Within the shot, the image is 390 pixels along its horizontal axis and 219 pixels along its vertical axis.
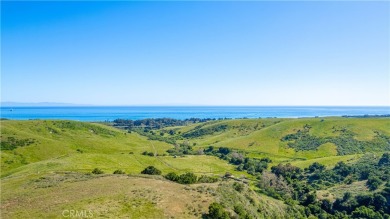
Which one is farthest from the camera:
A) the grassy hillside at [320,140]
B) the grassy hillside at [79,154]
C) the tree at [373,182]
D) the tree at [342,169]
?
the grassy hillside at [320,140]

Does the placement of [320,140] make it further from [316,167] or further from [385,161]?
[385,161]

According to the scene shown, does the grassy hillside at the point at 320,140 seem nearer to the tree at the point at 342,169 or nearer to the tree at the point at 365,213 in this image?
the tree at the point at 342,169

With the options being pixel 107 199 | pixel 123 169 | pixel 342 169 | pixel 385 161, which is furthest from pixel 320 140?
pixel 107 199

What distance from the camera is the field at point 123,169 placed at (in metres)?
36.9

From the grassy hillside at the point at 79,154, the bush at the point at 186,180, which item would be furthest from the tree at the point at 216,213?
the grassy hillside at the point at 79,154

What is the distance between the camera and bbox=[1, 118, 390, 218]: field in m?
36.9

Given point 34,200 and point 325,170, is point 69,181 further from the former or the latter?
point 325,170

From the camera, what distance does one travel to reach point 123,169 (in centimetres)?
9169

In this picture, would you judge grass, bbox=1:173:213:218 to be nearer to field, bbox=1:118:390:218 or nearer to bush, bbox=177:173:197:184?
field, bbox=1:118:390:218

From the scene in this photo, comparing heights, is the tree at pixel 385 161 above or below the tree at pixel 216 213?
below

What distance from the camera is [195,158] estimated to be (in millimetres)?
130875

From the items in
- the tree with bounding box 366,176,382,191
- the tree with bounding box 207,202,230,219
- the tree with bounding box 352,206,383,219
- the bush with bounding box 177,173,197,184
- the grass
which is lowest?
the tree with bounding box 352,206,383,219

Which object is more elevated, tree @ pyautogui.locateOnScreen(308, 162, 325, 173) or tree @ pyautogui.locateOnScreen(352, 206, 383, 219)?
tree @ pyautogui.locateOnScreen(308, 162, 325, 173)

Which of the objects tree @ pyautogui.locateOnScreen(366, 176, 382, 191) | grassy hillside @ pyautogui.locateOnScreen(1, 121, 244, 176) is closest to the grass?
grassy hillside @ pyautogui.locateOnScreen(1, 121, 244, 176)
